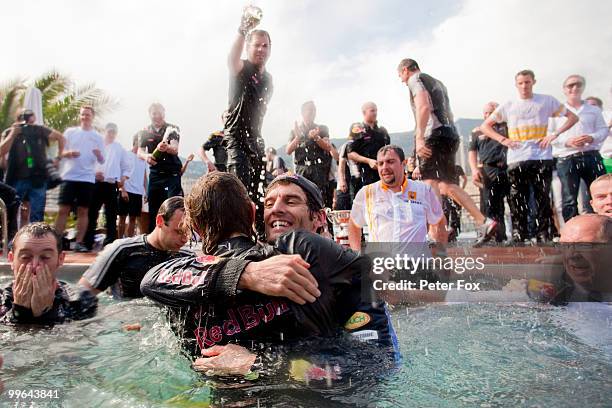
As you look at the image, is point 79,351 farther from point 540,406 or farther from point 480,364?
point 540,406

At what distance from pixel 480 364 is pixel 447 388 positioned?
20.4 inches

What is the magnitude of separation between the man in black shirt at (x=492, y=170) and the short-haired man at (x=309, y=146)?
220cm

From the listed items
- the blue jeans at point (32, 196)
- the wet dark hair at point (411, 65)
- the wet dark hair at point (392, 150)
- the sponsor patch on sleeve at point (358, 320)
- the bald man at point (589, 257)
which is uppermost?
the wet dark hair at point (411, 65)

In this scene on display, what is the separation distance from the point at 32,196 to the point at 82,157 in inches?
31.9

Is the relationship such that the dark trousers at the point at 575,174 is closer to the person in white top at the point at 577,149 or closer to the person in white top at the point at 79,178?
the person in white top at the point at 577,149

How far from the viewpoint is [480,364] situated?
8.17 ft

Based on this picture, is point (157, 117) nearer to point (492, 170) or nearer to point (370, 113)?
point (370, 113)

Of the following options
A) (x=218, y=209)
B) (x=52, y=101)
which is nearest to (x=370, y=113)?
(x=218, y=209)

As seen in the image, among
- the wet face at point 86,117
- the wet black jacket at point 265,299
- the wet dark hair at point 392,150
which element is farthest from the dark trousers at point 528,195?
the wet face at point 86,117

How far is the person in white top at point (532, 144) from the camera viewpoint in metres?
5.37

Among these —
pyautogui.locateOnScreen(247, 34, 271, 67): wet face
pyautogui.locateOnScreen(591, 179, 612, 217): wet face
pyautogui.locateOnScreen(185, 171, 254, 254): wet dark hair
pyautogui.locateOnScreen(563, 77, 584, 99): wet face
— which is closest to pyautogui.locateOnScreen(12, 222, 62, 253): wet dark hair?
pyautogui.locateOnScreen(185, 171, 254, 254): wet dark hair

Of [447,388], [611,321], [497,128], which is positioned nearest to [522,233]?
[497,128]

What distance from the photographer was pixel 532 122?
5430mm

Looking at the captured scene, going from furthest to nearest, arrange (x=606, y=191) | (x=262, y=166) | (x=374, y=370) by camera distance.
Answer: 1. (x=262, y=166)
2. (x=606, y=191)
3. (x=374, y=370)
